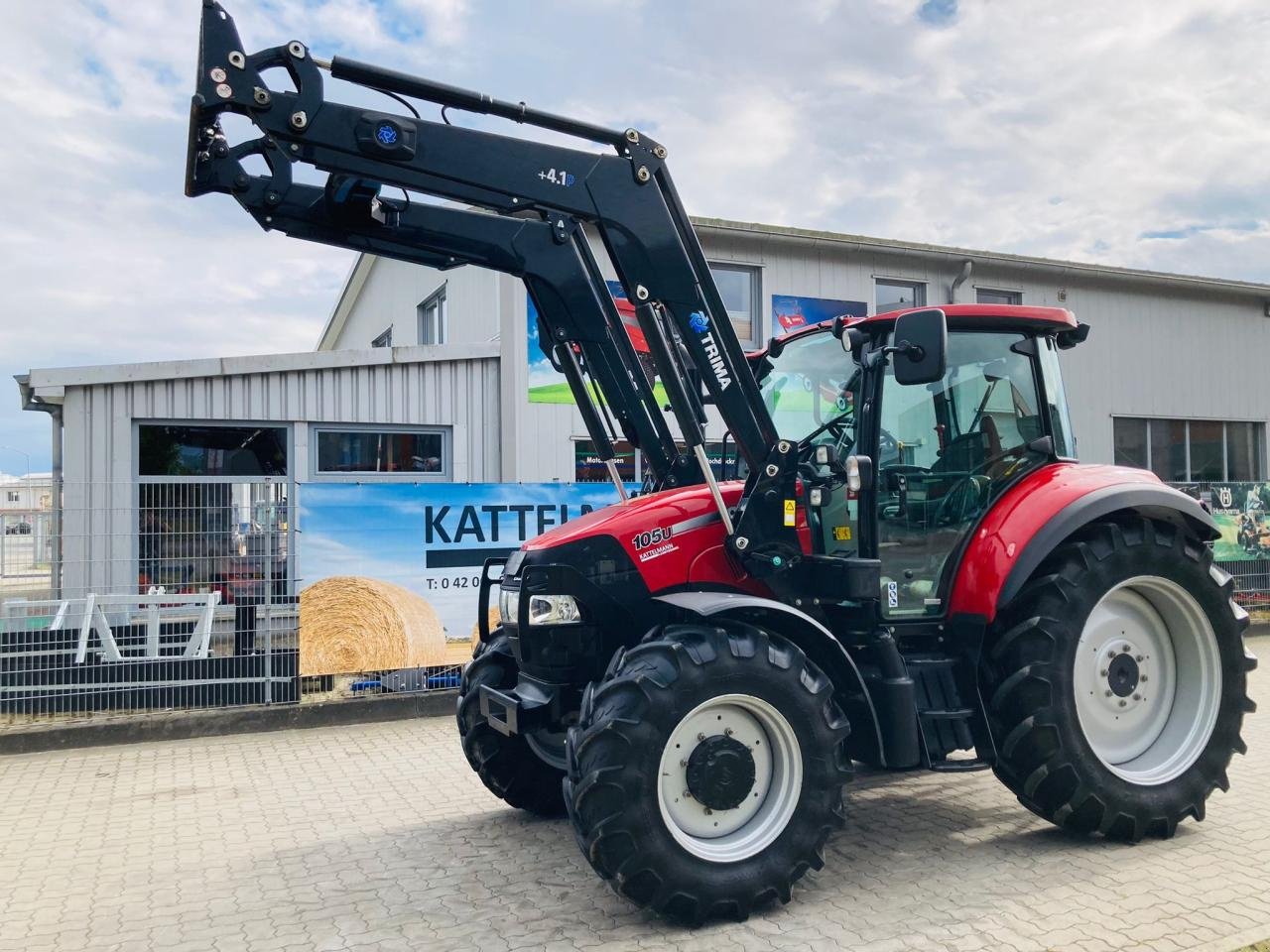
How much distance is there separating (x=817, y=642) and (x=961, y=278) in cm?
1102

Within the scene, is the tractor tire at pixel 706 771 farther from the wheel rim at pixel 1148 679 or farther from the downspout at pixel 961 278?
the downspout at pixel 961 278

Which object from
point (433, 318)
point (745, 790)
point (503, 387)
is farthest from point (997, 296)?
point (745, 790)

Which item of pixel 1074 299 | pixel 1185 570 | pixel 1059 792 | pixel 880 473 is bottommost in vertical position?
pixel 1059 792

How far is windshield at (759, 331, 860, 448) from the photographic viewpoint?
17.0 ft

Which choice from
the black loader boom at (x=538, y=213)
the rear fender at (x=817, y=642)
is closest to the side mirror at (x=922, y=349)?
the black loader boom at (x=538, y=213)

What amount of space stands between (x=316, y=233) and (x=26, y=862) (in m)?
3.47

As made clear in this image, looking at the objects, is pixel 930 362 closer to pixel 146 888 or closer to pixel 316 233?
pixel 316 233

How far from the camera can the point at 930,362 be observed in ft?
14.7

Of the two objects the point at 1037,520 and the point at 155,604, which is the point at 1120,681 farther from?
the point at 155,604

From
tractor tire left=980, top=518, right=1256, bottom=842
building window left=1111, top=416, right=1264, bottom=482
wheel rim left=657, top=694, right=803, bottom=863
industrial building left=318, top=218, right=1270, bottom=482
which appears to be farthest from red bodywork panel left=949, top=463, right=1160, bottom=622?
building window left=1111, top=416, right=1264, bottom=482

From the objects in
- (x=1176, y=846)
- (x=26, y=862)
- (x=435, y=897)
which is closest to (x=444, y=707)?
(x=26, y=862)

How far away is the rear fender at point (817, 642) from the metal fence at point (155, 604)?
4978 mm

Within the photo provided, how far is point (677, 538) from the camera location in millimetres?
4715

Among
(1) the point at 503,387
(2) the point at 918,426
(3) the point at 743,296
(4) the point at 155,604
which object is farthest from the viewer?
(3) the point at 743,296
